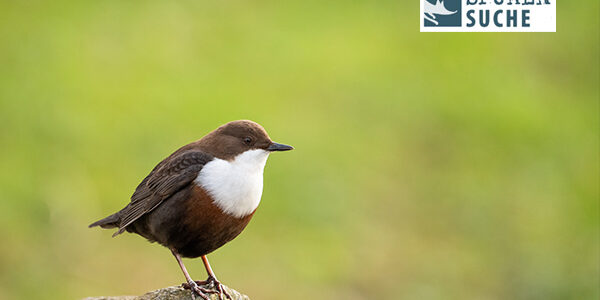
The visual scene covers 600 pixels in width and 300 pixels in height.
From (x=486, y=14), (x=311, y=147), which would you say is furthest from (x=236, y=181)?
(x=311, y=147)

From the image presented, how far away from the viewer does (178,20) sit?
38.6 feet

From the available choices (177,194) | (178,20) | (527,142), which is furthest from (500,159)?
(177,194)

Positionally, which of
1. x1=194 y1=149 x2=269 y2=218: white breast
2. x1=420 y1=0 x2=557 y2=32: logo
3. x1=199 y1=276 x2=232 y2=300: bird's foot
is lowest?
x1=199 y1=276 x2=232 y2=300: bird's foot

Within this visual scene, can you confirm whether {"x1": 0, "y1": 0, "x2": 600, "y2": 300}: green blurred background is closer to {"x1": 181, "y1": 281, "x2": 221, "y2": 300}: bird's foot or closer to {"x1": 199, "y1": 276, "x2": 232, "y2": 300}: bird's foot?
{"x1": 199, "y1": 276, "x2": 232, "y2": 300}: bird's foot

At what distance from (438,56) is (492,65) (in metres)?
1.02

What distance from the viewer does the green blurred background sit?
27.5 ft

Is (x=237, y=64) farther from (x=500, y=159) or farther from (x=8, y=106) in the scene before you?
(x=500, y=159)

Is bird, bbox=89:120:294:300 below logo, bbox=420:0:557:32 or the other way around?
below

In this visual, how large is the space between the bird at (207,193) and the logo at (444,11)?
171 inches

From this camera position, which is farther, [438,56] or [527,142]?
[438,56]

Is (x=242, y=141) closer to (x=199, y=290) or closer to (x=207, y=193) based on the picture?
(x=207, y=193)

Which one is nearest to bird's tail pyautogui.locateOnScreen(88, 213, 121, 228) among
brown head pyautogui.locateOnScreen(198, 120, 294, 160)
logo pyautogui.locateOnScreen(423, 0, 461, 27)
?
brown head pyautogui.locateOnScreen(198, 120, 294, 160)

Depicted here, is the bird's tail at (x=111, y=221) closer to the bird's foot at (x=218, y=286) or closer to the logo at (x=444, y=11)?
the bird's foot at (x=218, y=286)

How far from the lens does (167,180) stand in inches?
171
